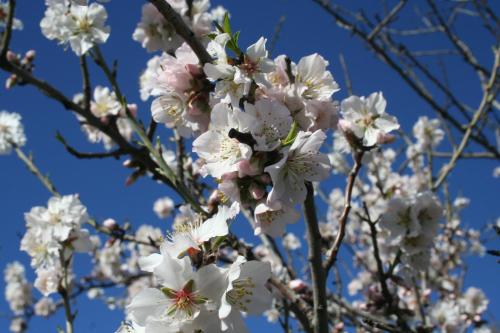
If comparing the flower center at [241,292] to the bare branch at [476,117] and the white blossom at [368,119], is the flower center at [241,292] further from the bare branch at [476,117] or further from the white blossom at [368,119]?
the bare branch at [476,117]

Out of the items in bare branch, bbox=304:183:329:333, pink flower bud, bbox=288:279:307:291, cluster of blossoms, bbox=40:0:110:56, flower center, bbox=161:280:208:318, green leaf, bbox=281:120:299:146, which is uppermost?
cluster of blossoms, bbox=40:0:110:56

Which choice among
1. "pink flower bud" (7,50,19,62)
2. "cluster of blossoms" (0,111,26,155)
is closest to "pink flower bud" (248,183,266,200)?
"pink flower bud" (7,50,19,62)

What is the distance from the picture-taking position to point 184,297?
1.23m

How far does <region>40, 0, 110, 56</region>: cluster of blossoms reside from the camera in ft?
9.93

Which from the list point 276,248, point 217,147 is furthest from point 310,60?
point 276,248

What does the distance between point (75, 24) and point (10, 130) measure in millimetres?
2773

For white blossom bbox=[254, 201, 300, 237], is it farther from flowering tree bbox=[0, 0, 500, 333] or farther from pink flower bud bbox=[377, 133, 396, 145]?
pink flower bud bbox=[377, 133, 396, 145]

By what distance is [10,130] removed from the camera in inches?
211

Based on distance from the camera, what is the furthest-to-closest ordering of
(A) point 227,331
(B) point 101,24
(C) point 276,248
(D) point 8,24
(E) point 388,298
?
(B) point 101,24, (C) point 276,248, (E) point 388,298, (D) point 8,24, (A) point 227,331

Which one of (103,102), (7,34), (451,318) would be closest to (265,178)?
(7,34)

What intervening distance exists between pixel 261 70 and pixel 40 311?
365 inches

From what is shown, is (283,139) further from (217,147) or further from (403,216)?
(403,216)

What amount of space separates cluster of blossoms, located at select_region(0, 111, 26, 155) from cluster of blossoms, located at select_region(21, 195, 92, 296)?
7.03 feet

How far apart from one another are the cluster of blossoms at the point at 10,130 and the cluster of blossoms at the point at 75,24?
228 cm
